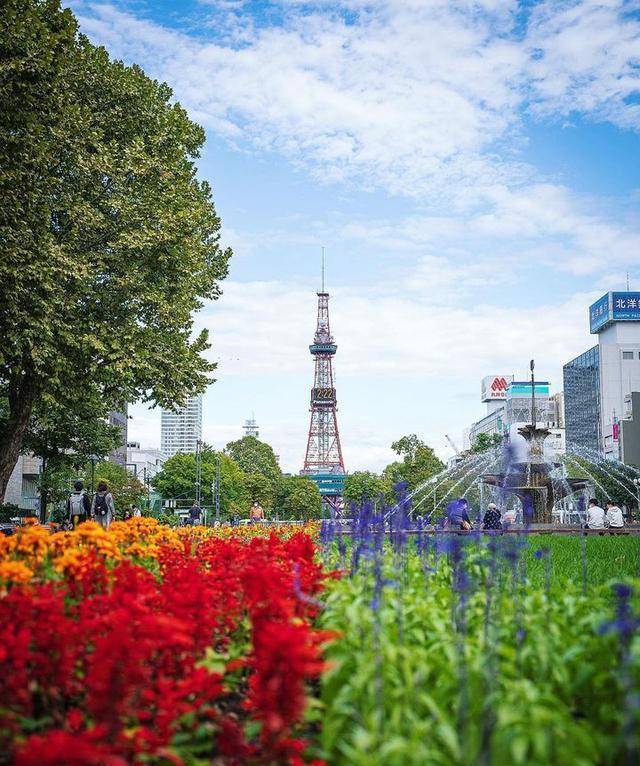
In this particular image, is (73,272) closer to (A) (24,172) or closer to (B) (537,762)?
(A) (24,172)

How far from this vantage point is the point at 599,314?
149 metres

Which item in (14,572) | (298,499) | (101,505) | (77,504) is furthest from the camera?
(298,499)

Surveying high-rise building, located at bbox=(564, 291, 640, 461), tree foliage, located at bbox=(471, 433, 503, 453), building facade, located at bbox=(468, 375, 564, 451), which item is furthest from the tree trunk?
building facade, located at bbox=(468, 375, 564, 451)

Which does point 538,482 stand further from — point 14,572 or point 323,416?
point 323,416

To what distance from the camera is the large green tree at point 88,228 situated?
16.1 meters

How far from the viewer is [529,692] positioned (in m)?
3.84

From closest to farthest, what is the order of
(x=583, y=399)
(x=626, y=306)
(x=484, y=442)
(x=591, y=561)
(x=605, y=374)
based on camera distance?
(x=591, y=561), (x=484, y=442), (x=605, y=374), (x=626, y=306), (x=583, y=399)

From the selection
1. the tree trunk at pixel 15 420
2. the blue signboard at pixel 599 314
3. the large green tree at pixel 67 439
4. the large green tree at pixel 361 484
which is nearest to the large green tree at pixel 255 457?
the large green tree at pixel 361 484

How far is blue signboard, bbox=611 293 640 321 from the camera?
143 m

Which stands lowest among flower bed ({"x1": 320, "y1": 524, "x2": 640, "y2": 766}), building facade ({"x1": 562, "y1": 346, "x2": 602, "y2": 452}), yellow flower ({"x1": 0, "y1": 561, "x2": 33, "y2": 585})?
flower bed ({"x1": 320, "y1": 524, "x2": 640, "y2": 766})

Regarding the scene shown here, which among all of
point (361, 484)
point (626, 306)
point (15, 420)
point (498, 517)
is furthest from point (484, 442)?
point (15, 420)

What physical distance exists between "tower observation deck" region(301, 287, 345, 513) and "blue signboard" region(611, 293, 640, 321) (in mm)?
51771

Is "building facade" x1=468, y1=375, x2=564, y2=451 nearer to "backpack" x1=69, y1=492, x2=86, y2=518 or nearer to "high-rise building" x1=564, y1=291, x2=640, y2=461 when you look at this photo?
"high-rise building" x1=564, y1=291, x2=640, y2=461

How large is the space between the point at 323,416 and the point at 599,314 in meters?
57.9
